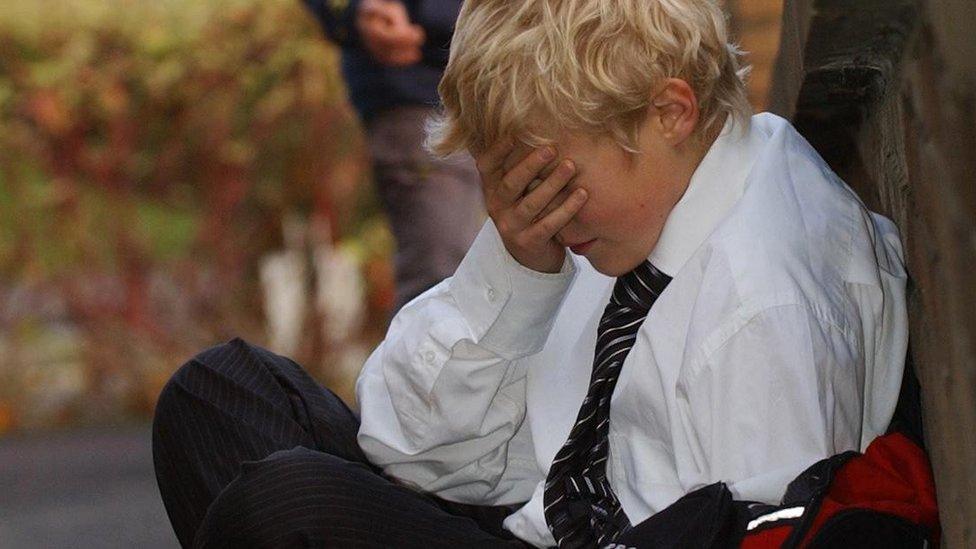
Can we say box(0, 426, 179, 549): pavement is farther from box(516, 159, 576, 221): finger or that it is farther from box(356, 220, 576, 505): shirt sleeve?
box(516, 159, 576, 221): finger

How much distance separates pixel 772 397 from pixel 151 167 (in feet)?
12.8

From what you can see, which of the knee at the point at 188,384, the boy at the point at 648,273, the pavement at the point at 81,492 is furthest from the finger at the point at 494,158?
the pavement at the point at 81,492

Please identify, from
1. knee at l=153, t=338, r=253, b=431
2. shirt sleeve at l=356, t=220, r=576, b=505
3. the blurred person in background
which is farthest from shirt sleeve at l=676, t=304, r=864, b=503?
the blurred person in background

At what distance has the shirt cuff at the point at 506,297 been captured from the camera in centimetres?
198

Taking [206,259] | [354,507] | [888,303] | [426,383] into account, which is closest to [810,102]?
[888,303]

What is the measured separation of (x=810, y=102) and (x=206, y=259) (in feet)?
10.9

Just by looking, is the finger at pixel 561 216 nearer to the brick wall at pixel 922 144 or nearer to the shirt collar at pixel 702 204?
the shirt collar at pixel 702 204

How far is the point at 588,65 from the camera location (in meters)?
1.79

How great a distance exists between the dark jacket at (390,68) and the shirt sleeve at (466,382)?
1402 millimetres

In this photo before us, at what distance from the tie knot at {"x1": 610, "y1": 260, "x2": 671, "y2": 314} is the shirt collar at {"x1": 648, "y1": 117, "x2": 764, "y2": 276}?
13mm

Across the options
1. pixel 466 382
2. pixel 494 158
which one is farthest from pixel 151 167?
pixel 494 158

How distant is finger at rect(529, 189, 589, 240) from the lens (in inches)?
71.7

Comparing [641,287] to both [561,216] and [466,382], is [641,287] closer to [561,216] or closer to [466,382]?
[561,216]

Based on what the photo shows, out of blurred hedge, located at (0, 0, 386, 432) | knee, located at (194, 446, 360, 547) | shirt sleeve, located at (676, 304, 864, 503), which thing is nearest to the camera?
shirt sleeve, located at (676, 304, 864, 503)
